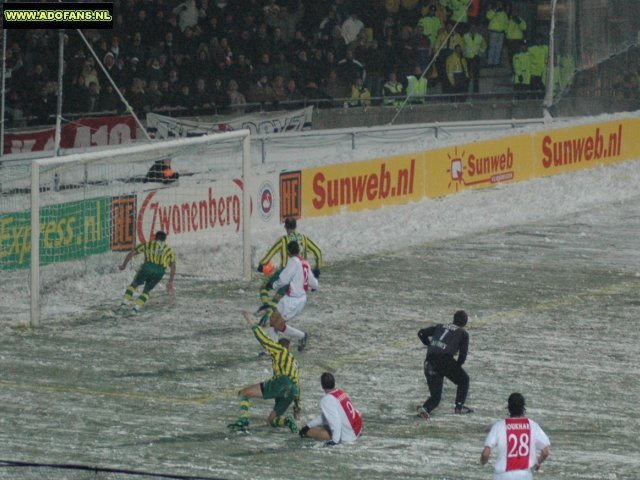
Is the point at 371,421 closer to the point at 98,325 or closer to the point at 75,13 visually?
the point at 98,325

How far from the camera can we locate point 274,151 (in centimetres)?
3456

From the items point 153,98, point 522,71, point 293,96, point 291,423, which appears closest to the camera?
point 291,423

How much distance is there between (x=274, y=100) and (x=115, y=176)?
35.3ft

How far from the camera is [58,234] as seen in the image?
24.1 m

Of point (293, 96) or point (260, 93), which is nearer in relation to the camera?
point (260, 93)

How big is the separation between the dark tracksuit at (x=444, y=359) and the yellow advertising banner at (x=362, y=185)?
11647 millimetres

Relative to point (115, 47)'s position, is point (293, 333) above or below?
below

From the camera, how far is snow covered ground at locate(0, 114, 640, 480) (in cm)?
1617

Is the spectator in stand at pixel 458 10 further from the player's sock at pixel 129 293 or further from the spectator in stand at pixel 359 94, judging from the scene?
the player's sock at pixel 129 293

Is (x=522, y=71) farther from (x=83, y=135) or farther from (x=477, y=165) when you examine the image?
(x=83, y=135)

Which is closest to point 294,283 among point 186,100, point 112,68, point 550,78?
point 112,68

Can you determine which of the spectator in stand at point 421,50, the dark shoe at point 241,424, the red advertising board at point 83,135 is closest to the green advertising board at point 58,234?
the red advertising board at point 83,135

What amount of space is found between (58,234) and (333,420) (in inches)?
358

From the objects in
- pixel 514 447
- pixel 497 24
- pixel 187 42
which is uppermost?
pixel 497 24
